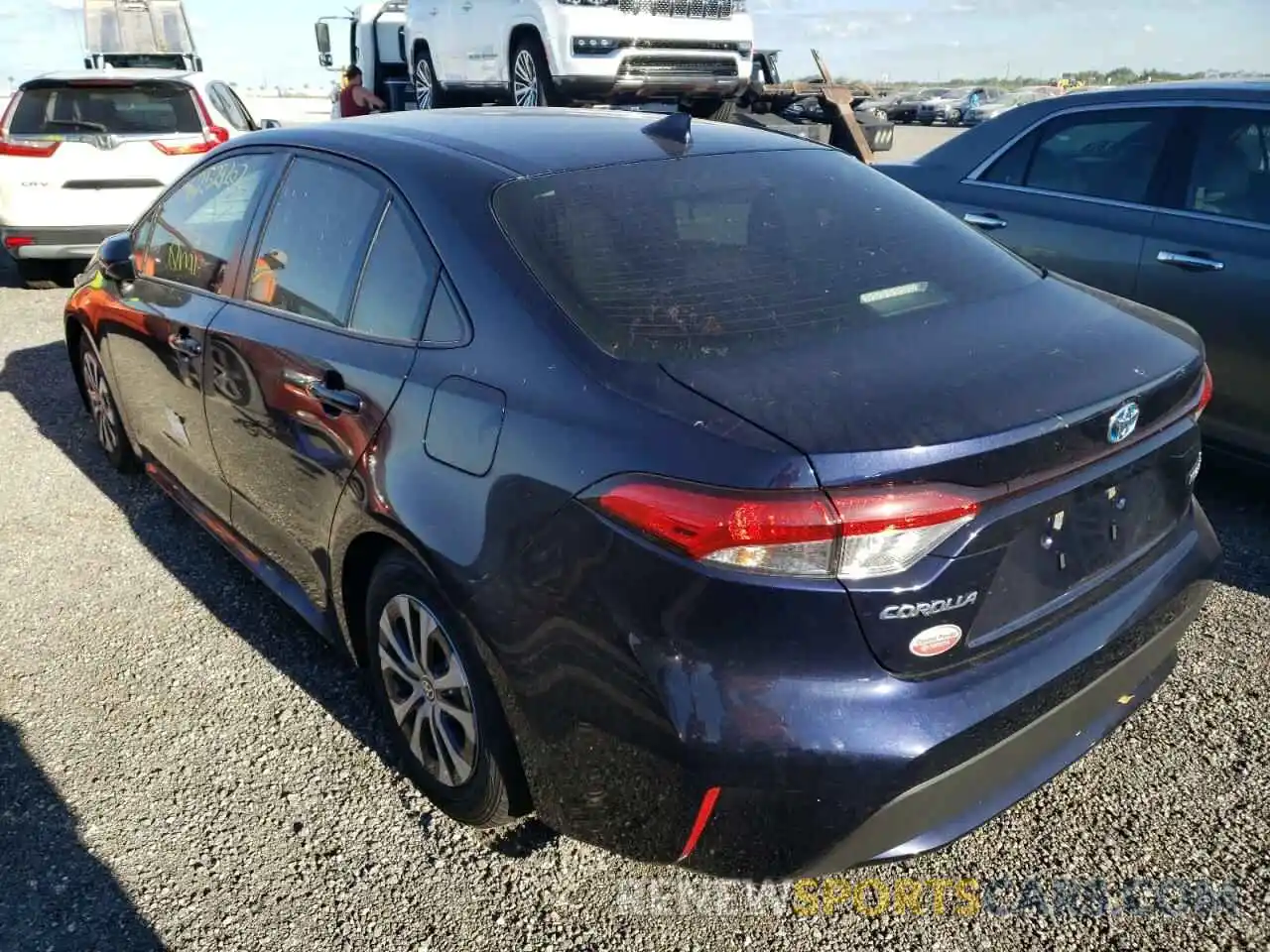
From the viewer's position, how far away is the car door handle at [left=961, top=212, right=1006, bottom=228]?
15.4 feet

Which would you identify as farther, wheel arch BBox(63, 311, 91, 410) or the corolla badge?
wheel arch BBox(63, 311, 91, 410)

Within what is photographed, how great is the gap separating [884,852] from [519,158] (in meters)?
1.75

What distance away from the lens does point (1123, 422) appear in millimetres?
2039

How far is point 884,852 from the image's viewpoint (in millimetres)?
1927

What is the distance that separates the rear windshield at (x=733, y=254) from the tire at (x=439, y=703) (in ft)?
2.43

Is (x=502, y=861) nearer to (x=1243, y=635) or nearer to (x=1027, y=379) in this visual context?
(x=1027, y=379)

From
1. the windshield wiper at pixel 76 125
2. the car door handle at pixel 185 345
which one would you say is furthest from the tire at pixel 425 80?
the car door handle at pixel 185 345

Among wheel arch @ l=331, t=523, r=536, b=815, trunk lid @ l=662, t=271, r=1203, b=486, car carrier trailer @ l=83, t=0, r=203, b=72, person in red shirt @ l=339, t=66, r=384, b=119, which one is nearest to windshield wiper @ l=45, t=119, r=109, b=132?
person in red shirt @ l=339, t=66, r=384, b=119

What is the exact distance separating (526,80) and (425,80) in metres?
2.95

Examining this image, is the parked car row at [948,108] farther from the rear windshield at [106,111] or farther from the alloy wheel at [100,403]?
the alloy wheel at [100,403]

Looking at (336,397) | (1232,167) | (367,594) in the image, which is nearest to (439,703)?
(367,594)

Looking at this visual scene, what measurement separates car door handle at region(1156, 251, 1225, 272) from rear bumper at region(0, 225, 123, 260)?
7.24m

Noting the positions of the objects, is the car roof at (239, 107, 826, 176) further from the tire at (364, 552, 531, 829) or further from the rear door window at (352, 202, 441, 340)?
the tire at (364, 552, 531, 829)

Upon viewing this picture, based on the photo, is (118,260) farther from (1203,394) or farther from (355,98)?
(355,98)
